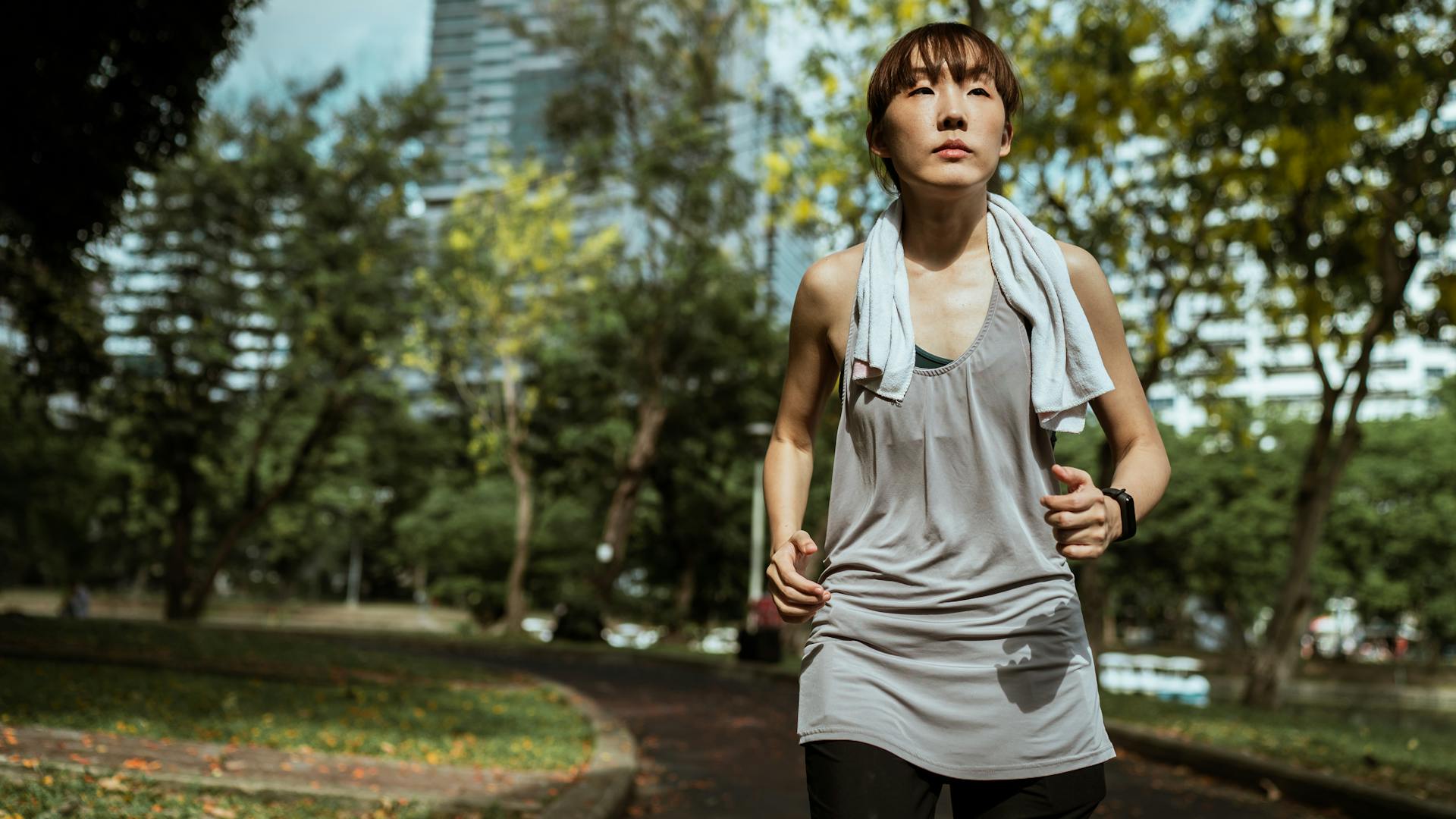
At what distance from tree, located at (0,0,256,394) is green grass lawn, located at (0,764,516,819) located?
29.5 ft

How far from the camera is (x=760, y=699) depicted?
1681cm

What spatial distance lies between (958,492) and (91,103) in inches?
516

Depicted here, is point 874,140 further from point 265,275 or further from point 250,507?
point 250,507

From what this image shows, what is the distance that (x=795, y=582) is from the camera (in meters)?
2.14

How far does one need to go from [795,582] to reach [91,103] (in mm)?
12985

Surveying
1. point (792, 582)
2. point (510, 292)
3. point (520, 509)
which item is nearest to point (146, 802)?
point (792, 582)

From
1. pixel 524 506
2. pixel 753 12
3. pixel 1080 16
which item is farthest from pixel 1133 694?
pixel 524 506

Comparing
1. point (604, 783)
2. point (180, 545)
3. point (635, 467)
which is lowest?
point (604, 783)

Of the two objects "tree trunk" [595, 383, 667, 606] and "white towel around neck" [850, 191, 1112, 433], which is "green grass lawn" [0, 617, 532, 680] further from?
"tree trunk" [595, 383, 667, 606]

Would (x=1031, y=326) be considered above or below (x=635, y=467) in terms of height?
below

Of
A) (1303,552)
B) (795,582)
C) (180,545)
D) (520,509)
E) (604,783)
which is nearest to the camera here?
(795,582)

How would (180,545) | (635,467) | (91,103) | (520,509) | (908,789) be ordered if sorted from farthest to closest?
(520,509), (635,467), (180,545), (91,103), (908,789)

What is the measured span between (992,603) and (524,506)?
3077 centimetres

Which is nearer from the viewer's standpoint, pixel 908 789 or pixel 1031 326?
pixel 908 789
